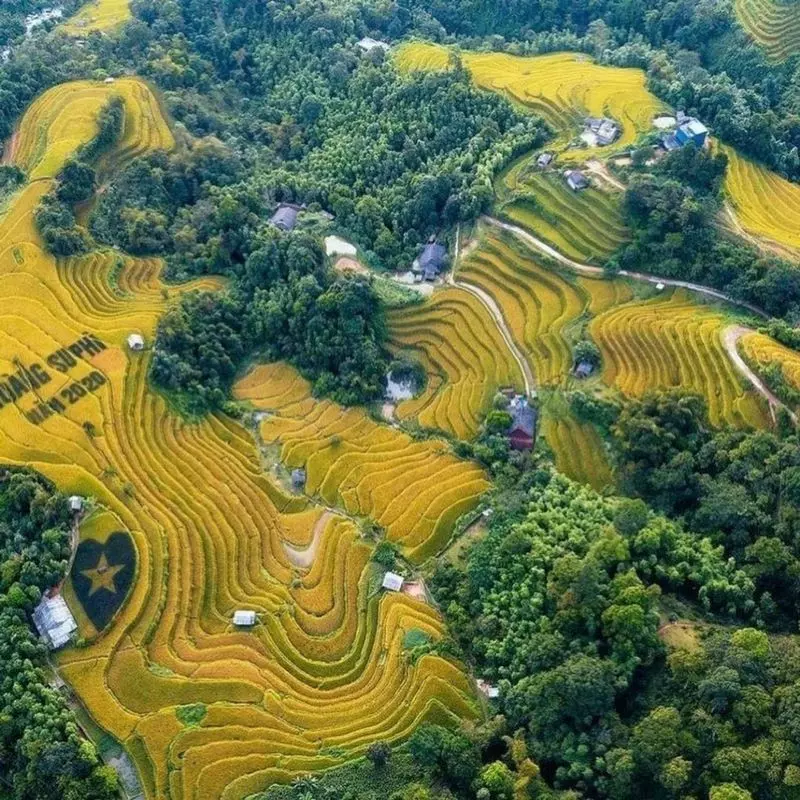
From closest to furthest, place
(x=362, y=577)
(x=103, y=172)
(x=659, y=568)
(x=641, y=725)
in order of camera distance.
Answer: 1. (x=641, y=725)
2. (x=659, y=568)
3. (x=362, y=577)
4. (x=103, y=172)

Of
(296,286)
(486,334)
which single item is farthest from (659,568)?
(296,286)

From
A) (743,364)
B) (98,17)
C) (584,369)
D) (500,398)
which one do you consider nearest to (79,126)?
(98,17)

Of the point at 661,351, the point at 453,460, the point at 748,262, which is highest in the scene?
the point at 748,262

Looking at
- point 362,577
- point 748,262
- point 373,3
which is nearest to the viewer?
point 362,577

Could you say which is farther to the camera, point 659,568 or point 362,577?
point 362,577

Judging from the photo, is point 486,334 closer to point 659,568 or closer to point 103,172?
point 659,568

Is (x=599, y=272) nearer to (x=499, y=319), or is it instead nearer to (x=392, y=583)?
(x=499, y=319)
